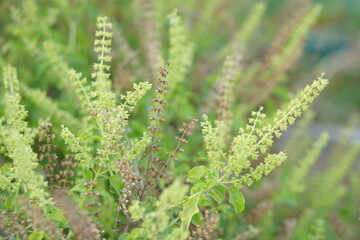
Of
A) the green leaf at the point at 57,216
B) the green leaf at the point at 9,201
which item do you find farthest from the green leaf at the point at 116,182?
the green leaf at the point at 9,201

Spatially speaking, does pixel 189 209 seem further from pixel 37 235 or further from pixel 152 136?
pixel 37 235

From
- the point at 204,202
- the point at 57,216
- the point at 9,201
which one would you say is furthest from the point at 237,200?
the point at 9,201

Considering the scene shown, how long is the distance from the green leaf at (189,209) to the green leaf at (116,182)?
0.26 m

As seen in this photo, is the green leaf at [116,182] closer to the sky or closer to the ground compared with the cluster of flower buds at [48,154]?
closer to the ground

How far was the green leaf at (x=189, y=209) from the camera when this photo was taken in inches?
58.4

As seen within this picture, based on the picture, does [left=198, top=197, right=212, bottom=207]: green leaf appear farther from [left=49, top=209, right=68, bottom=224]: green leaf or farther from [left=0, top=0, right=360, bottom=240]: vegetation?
[left=49, top=209, right=68, bottom=224]: green leaf

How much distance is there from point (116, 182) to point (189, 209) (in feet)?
0.95

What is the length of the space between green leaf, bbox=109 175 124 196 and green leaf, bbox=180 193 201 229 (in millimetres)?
257

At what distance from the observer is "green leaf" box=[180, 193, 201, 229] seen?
1484 mm

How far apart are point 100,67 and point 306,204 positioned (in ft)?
7.16

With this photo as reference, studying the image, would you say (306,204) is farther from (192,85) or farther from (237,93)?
(192,85)

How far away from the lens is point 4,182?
59.7 inches

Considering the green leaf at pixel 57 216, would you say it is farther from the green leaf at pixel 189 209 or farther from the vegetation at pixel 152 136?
the green leaf at pixel 189 209

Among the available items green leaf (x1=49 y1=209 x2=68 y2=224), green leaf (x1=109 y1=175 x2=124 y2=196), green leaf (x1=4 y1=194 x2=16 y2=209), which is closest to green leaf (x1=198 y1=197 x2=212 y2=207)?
green leaf (x1=109 y1=175 x2=124 y2=196)
